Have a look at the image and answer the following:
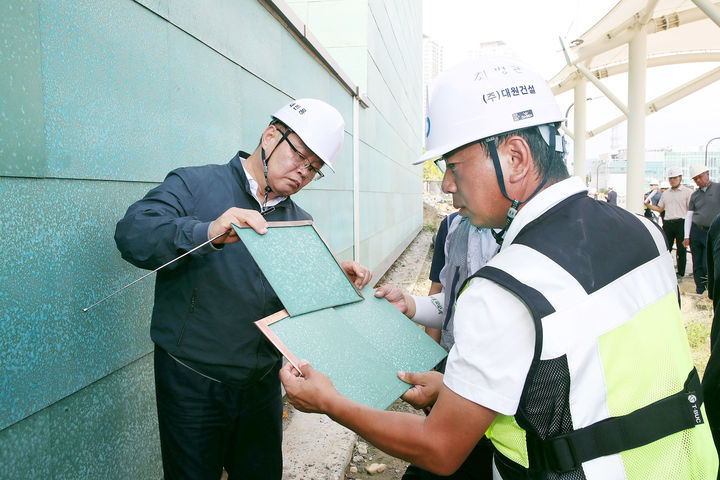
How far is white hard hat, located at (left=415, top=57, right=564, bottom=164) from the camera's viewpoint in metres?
1.51

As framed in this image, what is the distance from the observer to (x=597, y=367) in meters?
1.18

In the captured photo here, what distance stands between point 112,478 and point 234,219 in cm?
140

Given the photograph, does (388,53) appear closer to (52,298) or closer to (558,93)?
(52,298)

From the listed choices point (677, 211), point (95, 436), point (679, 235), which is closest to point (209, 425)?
point (95, 436)

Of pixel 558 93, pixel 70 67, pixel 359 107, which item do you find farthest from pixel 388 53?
pixel 558 93

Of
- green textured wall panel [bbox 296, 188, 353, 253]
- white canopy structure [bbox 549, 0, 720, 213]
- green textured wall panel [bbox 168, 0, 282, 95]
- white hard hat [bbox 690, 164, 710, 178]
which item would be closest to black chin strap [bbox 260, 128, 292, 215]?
green textured wall panel [bbox 168, 0, 282, 95]

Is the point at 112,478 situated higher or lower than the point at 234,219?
lower

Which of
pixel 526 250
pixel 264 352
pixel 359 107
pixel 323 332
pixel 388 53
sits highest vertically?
pixel 388 53

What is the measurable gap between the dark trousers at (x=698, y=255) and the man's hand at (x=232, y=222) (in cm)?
892

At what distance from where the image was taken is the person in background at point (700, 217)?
7883mm

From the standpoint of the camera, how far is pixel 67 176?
5.94 ft

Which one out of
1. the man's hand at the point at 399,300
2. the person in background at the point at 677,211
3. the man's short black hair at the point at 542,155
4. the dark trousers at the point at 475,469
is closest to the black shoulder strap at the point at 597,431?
the man's short black hair at the point at 542,155

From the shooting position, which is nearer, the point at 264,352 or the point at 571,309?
the point at 571,309

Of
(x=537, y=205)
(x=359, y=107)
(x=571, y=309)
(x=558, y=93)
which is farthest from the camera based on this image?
(x=558, y=93)
